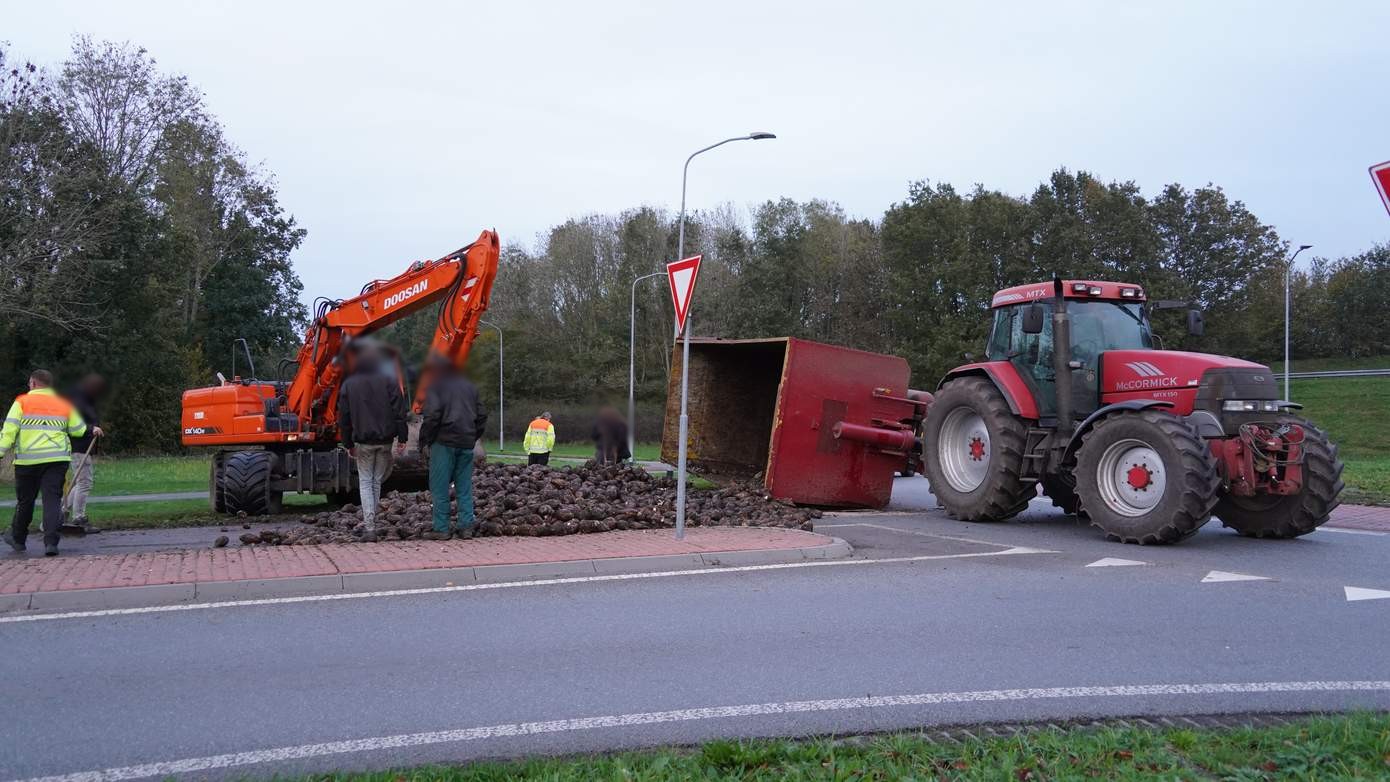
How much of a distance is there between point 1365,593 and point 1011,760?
16.2ft

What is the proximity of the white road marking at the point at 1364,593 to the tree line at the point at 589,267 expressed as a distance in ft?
43.8

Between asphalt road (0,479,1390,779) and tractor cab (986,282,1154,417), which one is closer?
asphalt road (0,479,1390,779)

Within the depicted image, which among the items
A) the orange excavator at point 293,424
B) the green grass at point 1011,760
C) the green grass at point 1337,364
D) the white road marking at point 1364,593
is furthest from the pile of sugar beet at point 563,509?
the green grass at point 1337,364

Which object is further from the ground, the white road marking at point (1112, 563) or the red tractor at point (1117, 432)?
the red tractor at point (1117, 432)

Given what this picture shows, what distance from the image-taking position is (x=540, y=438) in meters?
19.1

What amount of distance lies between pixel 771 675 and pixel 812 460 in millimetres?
7905

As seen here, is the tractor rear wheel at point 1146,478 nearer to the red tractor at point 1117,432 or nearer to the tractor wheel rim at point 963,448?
the red tractor at point 1117,432

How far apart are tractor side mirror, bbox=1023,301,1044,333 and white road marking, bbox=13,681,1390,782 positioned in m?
6.17

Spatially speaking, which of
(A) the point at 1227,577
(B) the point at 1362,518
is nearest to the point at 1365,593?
(A) the point at 1227,577

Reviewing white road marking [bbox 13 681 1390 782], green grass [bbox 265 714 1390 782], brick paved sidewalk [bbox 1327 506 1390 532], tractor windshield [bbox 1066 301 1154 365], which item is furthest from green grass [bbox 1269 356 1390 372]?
green grass [bbox 265 714 1390 782]

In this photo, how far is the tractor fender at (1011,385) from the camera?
38.4 ft

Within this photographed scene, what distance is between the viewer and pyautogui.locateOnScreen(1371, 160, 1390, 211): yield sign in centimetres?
464

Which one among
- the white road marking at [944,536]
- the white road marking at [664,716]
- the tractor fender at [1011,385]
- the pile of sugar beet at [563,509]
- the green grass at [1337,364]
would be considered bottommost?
the white road marking at [664,716]

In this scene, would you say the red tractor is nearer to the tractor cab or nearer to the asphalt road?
the tractor cab
